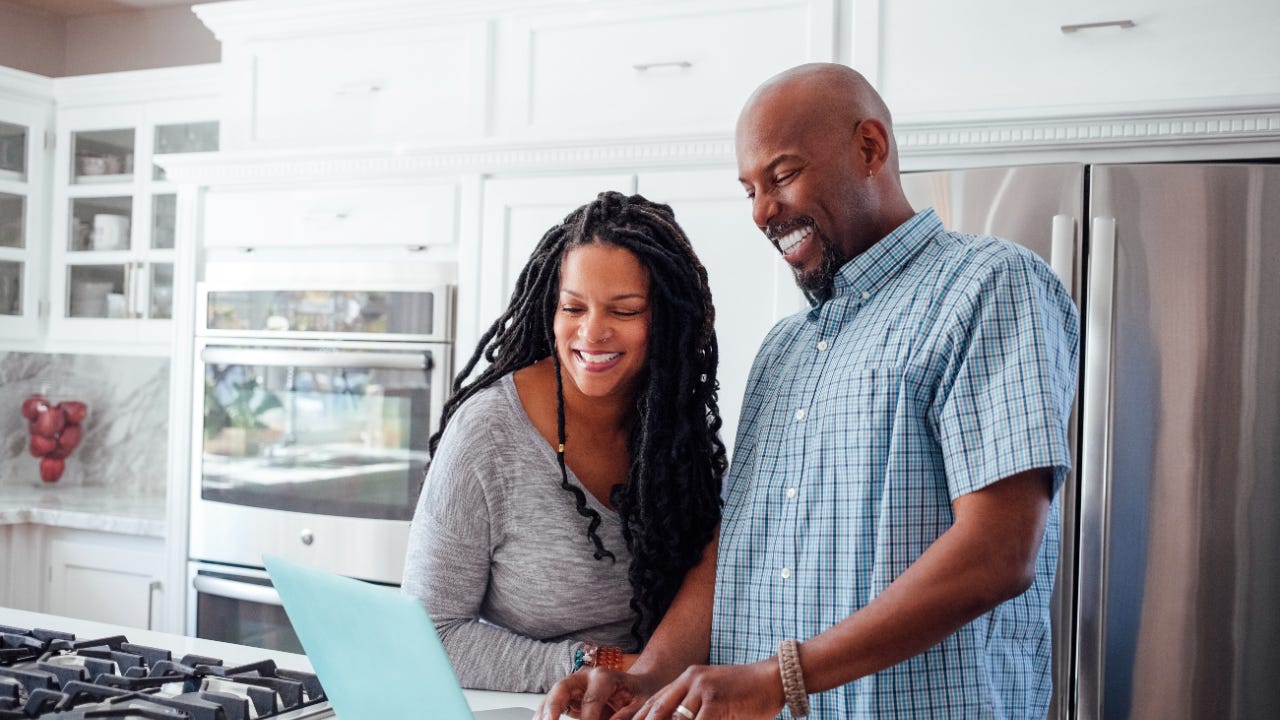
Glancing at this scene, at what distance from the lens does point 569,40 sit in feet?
8.04

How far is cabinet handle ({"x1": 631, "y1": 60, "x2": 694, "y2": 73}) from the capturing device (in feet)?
7.70

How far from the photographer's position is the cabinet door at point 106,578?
2938 mm

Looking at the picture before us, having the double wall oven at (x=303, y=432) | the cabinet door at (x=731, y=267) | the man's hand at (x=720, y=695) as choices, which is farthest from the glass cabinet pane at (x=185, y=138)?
the man's hand at (x=720, y=695)

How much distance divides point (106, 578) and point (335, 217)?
1243mm

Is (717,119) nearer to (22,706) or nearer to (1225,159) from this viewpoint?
(1225,159)

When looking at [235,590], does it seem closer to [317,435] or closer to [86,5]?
[317,435]

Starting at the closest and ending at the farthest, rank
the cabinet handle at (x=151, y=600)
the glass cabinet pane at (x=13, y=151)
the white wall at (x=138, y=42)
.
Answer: the cabinet handle at (x=151, y=600) < the glass cabinet pane at (x=13, y=151) < the white wall at (x=138, y=42)

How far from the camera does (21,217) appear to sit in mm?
3367

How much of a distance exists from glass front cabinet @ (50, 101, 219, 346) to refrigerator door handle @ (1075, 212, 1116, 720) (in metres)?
2.46

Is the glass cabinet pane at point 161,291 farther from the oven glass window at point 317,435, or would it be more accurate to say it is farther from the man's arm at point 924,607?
the man's arm at point 924,607

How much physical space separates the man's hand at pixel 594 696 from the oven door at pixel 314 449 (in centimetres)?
149

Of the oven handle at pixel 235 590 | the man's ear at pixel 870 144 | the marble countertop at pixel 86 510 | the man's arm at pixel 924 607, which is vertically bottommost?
the oven handle at pixel 235 590

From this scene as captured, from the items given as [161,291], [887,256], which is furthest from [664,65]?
[161,291]

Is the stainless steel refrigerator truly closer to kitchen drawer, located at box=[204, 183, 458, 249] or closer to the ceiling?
kitchen drawer, located at box=[204, 183, 458, 249]
